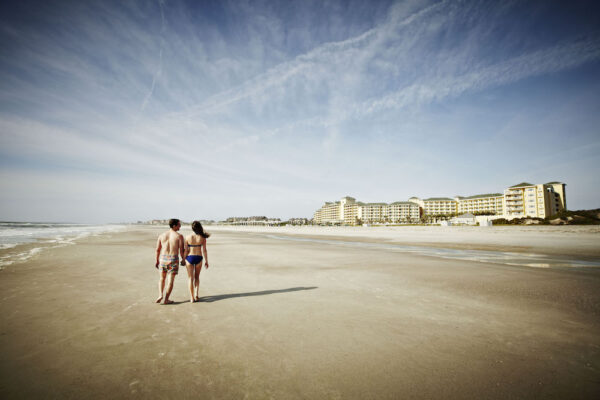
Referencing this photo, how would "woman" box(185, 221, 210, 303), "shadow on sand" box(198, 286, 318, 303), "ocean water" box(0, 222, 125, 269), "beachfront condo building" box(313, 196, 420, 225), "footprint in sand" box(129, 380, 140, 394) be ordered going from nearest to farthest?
"footprint in sand" box(129, 380, 140, 394), "woman" box(185, 221, 210, 303), "shadow on sand" box(198, 286, 318, 303), "ocean water" box(0, 222, 125, 269), "beachfront condo building" box(313, 196, 420, 225)

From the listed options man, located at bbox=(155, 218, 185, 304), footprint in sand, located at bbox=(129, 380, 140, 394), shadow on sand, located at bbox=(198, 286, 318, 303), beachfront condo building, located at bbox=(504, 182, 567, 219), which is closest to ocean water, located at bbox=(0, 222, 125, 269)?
man, located at bbox=(155, 218, 185, 304)

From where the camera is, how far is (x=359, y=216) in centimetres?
15625

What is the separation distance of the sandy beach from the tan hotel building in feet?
300

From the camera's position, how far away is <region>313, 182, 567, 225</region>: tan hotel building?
254 ft

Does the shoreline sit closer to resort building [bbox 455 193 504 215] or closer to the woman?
the woman

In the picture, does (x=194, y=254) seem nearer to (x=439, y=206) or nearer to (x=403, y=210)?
(x=439, y=206)

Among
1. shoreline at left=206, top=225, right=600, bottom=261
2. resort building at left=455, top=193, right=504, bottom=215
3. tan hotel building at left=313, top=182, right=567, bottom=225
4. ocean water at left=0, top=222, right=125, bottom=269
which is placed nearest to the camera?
ocean water at left=0, top=222, right=125, bottom=269

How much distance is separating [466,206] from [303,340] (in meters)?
153

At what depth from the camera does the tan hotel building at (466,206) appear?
7738cm

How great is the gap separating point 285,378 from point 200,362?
1.29m

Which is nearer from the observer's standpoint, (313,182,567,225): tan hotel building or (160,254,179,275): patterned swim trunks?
(160,254,179,275): patterned swim trunks

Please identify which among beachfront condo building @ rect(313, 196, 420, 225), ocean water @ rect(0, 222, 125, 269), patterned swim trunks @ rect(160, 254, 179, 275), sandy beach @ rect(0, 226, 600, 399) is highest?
beachfront condo building @ rect(313, 196, 420, 225)

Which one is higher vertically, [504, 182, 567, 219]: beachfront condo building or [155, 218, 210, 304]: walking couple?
[504, 182, 567, 219]: beachfront condo building

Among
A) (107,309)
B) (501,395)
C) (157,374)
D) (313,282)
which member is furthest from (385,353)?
(107,309)
